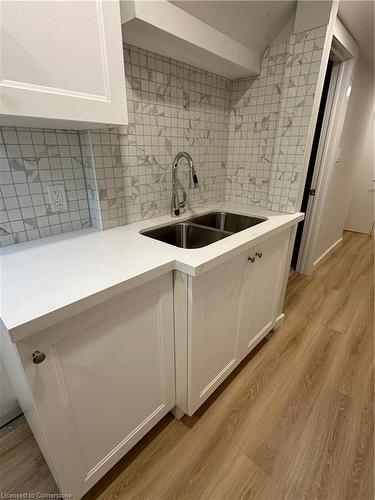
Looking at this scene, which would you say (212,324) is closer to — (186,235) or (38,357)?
(186,235)

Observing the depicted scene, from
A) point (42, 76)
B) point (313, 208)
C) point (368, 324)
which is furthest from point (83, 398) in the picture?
point (313, 208)

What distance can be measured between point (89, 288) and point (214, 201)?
139cm

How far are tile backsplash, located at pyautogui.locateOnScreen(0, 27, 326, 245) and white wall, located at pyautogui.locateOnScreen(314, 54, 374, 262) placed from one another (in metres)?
1.06

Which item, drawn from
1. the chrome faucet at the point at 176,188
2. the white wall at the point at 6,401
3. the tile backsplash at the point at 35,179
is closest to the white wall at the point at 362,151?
the chrome faucet at the point at 176,188

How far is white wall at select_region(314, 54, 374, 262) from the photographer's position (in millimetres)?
2338

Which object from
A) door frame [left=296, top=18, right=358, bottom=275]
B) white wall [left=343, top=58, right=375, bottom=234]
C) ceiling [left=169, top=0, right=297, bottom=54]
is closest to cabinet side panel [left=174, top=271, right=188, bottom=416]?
ceiling [left=169, top=0, right=297, bottom=54]

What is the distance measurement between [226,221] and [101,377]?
1.25 meters

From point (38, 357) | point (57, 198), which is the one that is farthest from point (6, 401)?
point (57, 198)

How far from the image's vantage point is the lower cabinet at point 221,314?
1.00 m

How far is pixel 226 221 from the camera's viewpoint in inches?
68.8

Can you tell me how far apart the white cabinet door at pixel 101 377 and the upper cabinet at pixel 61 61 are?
23.8 inches

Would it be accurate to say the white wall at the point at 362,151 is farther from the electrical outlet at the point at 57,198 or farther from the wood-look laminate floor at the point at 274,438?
the electrical outlet at the point at 57,198

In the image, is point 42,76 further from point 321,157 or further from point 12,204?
point 321,157

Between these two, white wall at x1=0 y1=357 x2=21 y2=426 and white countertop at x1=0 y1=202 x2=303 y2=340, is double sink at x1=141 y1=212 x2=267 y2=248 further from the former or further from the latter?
white wall at x1=0 y1=357 x2=21 y2=426
